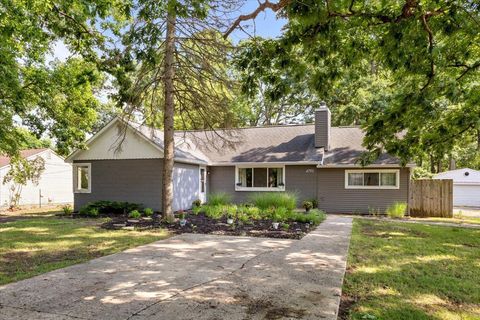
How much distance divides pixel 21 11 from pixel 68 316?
→ 711 centimetres

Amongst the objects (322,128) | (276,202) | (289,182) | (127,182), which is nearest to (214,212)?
(276,202)

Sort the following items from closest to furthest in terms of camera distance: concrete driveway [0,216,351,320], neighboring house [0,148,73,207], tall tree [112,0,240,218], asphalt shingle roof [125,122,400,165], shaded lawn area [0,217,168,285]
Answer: concrete driveway [0,216,351,320] < shaded lawn area [0,217,168,285] < tall tree [112,0,240,218] < asphalt shingle roof [125,122,400,165] < neighboring house [0,148,73,207]

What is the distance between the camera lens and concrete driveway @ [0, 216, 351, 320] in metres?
3.72

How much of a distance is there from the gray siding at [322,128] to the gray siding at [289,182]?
5.24ft

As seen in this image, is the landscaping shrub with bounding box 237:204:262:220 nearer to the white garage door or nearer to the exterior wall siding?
the exterior wall siding

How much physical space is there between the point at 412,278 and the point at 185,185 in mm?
11670

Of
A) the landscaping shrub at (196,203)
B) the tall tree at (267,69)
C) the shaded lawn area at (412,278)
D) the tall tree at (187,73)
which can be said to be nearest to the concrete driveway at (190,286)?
the shaded lawn area at (412,278)

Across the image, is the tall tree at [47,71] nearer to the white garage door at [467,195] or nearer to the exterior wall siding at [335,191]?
the exterior wall siding at [335,191]

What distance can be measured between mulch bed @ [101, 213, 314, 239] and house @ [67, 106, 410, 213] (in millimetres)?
3772

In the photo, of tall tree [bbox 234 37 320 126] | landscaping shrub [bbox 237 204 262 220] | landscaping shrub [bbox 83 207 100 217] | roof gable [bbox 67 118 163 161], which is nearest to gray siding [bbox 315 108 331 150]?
landscaping shrub [bbox 237 204 262 220]

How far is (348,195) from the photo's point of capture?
16.2 m

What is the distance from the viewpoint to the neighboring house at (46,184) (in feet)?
66.0

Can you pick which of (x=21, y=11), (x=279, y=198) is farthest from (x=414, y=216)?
(x=21, y=11)

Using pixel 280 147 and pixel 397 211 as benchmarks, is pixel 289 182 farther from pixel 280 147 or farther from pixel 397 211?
pixel 397 211
